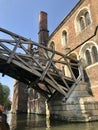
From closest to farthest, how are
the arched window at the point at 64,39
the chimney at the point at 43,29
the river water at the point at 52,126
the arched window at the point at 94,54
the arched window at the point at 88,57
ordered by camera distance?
the river water at the point at 52,126
the arched window at the point at 94,54
the arched window at the point at 88,57
the arched window at the point at 64,39
the chimney at the point at 43,29

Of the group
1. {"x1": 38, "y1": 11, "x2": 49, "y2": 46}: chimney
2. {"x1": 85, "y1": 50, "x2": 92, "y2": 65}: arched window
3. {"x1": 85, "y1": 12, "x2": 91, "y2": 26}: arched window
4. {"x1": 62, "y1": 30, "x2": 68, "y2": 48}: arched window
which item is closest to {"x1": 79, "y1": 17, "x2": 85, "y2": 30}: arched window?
{"x1": 85, "y1": 12, "x2": 91, "y2": 26}: arched window

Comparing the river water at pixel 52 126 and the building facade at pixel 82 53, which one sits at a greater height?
the building facade at pixel 82 53

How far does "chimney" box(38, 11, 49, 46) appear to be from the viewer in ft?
70.3

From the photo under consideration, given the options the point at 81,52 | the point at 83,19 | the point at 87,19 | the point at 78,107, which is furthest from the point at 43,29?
the point at 78,107

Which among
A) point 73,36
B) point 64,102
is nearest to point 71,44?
point 73,36

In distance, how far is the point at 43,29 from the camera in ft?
72.4

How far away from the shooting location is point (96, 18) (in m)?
13.1

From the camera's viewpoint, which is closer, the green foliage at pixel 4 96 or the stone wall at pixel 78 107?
the stone wall at pixel 78 107

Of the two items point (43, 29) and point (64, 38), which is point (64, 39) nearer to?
point (64, 38)

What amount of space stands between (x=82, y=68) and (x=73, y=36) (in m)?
3.45

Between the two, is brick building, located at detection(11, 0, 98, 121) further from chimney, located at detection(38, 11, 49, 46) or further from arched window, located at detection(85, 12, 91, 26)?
chimney, located at detection(38, 11, 49, 46)

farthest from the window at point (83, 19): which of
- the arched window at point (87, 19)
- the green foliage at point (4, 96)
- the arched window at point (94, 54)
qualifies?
the green foliage at point (4, 96)

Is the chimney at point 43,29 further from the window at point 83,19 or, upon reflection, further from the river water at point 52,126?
the river water at point 52,126

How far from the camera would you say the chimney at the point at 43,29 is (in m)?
21.4
